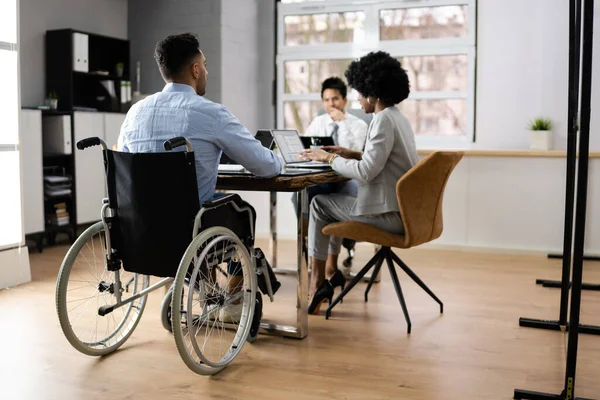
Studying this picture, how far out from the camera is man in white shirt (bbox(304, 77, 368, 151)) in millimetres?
4680

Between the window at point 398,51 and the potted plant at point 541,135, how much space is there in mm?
618

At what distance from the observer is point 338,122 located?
4.79 m

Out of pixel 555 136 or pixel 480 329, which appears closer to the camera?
pixel 480 329

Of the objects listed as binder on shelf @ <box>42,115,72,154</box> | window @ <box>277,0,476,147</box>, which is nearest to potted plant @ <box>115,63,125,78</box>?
binder on shelf @ <box>42,115,72,154</box>

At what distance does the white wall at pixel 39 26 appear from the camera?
18.3ft

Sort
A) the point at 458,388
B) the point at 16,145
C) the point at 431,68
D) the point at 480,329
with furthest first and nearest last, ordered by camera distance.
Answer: the point at 431,68, the point at 16,145, the point at 480,329, the point at 458,388

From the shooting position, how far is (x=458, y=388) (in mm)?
2549

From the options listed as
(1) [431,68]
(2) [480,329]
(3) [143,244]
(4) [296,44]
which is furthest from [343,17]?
(3) [143,244]

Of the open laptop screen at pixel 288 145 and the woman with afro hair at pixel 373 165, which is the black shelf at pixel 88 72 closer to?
the open laptop screen at pixel 288 145

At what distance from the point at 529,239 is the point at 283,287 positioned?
2.16 metres

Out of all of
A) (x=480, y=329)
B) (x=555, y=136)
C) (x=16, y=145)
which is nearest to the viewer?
(x=480, y=329)

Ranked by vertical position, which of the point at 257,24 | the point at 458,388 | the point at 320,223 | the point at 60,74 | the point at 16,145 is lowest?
the point at 458,388

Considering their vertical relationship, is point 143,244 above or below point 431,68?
below

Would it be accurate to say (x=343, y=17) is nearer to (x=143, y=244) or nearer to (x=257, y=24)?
(x=257, y=24)
